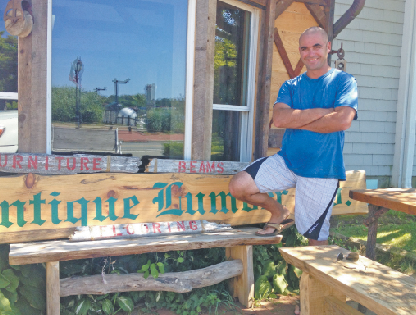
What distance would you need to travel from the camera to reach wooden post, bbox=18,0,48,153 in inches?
126

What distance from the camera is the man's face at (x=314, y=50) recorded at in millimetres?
3123

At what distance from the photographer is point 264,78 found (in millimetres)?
4043

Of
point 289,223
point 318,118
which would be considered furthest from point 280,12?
point 289,223

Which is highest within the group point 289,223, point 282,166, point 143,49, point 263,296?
point 143,49

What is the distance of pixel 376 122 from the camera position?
6.69 meters

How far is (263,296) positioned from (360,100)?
4.13 metres

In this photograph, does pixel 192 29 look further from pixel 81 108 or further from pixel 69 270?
pixel 69 270

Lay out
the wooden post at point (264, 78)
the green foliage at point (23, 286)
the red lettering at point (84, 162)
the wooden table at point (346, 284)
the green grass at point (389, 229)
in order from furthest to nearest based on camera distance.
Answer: the green grass at point (389, 229), the wooden post at point (264, 78), the red lettering at point (84, 162), the green foliage at point (23, 286), the wooden table at point (346, 284)

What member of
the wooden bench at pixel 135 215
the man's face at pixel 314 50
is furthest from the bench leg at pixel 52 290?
the man's face at pixel 314 50

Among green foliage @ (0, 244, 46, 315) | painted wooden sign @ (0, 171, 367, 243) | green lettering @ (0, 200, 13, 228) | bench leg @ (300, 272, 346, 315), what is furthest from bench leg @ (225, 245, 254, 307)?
green lettering @ (0, 200, 13, 228)

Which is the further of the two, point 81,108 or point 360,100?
point 360,100

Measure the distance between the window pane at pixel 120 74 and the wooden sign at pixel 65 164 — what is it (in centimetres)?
19

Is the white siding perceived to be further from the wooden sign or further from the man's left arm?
the wooden sign

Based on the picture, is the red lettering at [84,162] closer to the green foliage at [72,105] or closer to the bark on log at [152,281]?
the green foliage at [72,105]
